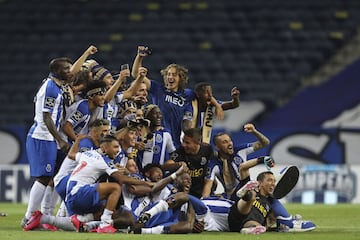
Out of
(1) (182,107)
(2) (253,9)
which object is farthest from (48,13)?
(1) (182,107)

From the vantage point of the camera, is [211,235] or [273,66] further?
[273,66]

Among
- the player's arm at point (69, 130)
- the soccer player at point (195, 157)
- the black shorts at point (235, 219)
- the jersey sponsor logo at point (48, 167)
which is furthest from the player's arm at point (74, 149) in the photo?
the black shorts at point (235, 219)

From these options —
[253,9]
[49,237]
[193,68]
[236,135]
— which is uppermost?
[253,9]

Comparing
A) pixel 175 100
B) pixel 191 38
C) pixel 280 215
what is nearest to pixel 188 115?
pixel 175 100

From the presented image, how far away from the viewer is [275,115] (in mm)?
22219

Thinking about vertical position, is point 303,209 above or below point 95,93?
below

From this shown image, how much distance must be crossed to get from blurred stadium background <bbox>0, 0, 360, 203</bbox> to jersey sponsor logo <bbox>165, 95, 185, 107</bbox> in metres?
8.08

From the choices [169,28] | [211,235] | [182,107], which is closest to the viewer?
[211,235]

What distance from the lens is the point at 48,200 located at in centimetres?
1124

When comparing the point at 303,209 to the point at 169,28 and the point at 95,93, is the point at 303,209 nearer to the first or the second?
the point at 95,93

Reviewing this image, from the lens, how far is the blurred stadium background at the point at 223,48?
22250 mm

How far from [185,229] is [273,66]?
13349 mm

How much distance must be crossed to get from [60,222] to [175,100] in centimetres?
252

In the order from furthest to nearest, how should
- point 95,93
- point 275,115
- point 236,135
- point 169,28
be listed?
point 169,28 → point 275,115 → point 236,135 → point 95,93
